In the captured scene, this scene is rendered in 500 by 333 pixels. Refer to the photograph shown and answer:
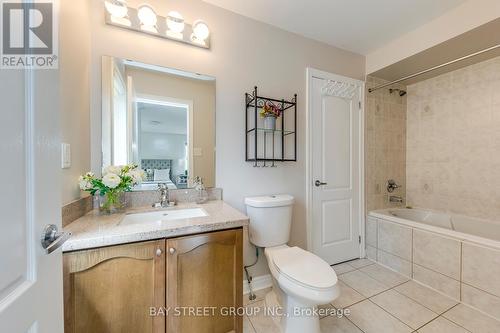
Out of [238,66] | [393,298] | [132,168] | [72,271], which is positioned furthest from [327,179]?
[72,271]

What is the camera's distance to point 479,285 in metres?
1.57

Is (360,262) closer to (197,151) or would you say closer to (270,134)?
(270,134)

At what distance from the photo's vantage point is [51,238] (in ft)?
1.89

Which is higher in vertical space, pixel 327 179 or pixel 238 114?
pixel 238 114

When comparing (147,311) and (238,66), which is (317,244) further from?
(238,66)

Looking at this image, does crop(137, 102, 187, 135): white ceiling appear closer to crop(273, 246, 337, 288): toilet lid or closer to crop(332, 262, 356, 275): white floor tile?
crop(273, 246, 337, 288): toilet lid

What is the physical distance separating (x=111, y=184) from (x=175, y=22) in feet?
4.00

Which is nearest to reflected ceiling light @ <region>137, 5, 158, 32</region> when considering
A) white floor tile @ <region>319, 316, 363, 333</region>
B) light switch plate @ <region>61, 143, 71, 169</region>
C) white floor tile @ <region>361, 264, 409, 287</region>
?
light switch plate @ <region>61, 143, 71, 169</region>

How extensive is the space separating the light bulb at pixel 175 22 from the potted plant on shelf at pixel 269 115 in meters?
0.86

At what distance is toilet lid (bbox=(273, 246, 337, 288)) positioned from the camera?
1191 millimetres

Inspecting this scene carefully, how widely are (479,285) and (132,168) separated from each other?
2675 mm

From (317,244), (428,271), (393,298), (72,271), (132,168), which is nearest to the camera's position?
(72,271)

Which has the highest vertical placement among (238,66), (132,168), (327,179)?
(238,66)

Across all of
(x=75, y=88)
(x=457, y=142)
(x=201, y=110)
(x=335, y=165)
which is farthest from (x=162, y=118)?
(x=457, y=142)
